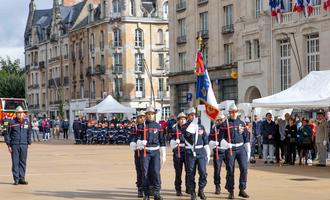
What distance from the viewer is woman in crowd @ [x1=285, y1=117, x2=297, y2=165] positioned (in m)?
27.0

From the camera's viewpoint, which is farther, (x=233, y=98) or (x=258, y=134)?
(x=233, y=98)

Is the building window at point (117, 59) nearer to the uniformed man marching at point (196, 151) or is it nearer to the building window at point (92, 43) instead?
the building window at point (92, 43)

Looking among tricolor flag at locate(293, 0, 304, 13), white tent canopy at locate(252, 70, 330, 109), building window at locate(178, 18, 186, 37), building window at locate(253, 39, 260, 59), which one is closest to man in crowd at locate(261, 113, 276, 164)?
white tent canopy at locate(252, 70, 330, 109)

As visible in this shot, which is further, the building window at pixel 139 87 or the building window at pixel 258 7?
the building window at pixel 139 87

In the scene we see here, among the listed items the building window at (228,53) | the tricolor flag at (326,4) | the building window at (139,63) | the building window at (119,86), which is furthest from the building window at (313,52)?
the building window at (119,86)

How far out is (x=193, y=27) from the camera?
56.0 meters

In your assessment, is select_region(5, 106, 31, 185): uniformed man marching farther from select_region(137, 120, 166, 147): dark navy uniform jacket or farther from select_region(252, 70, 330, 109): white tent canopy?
select_region(252, 70, 330, 109): white tent canopy

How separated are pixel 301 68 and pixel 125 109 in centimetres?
Result: 1316

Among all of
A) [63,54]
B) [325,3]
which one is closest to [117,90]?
[63,54]

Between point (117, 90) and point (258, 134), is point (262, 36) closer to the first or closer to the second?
point (258, 134)

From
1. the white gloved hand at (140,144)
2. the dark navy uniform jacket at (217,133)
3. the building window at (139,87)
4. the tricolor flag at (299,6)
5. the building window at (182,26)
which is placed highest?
the building window at (182,26)

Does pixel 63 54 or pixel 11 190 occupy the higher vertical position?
pixel 63 54

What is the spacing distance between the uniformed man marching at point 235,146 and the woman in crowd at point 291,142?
10620mm

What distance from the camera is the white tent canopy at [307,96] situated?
81.2ft
